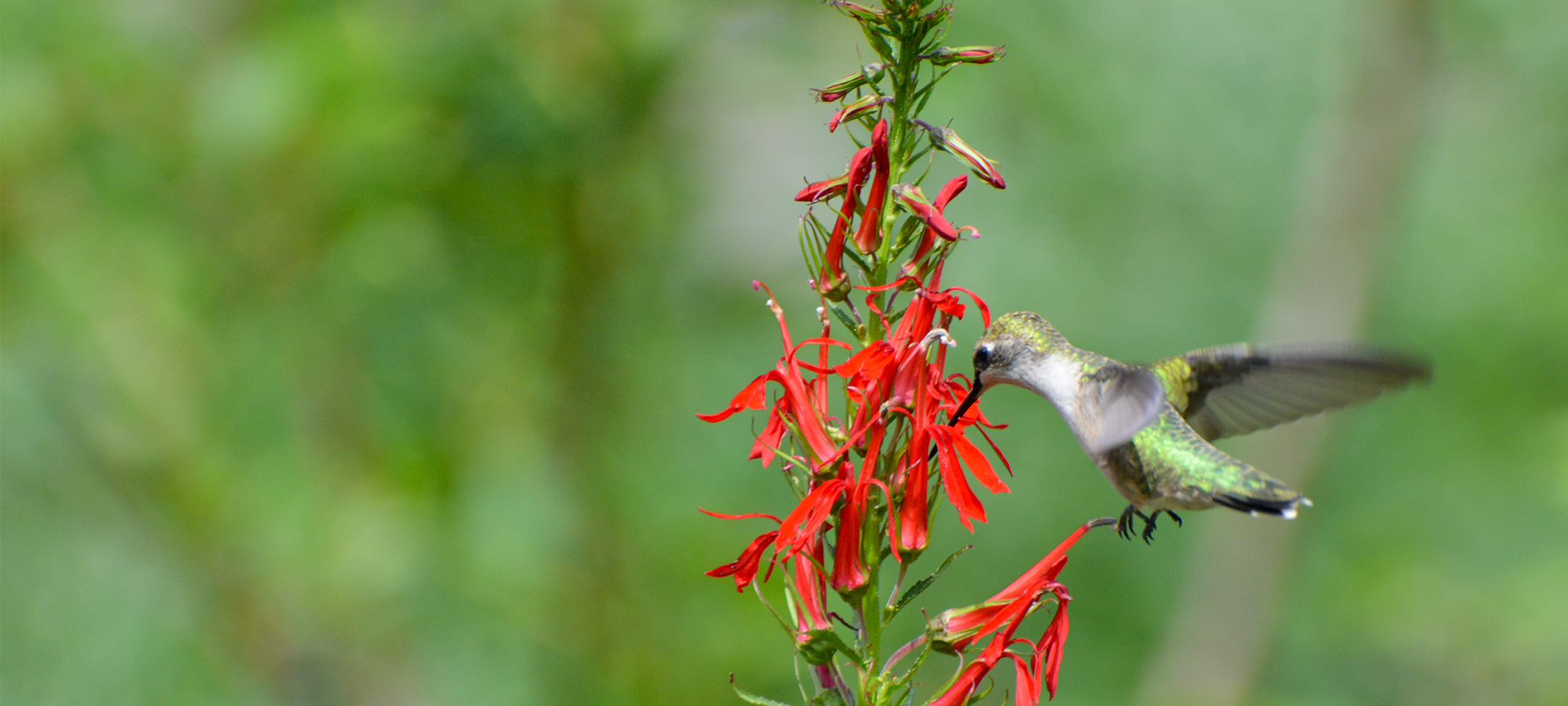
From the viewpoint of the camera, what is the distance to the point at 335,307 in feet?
13.0

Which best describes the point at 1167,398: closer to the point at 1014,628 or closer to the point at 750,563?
the point at 1014,628

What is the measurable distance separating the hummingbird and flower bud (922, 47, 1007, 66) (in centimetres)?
50

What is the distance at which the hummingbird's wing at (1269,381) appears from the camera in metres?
1.95

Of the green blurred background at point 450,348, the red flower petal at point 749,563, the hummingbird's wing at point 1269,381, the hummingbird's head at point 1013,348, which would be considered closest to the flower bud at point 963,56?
the hummingbird's head at point 1013,348

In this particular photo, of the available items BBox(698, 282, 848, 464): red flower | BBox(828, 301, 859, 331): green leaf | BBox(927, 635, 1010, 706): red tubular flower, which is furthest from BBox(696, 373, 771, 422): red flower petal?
BBox(927, 635, 1010, 706): red tubular flower

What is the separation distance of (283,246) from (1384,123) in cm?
439

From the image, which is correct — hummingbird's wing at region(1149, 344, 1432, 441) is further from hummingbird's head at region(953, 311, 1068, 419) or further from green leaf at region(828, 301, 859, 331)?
green leaf at region(828, 301, 859, 331)

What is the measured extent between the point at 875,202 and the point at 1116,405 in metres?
0.56

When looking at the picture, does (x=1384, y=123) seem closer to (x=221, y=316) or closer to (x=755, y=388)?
(x=755, y=388)

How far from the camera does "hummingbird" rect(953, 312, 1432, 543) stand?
190 cm

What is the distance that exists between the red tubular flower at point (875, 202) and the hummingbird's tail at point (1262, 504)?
2.73 ft

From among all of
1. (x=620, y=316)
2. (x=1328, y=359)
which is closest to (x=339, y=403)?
(x=620, y=316)

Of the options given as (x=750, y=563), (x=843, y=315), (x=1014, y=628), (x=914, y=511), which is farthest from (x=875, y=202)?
(x=1014, y=628)

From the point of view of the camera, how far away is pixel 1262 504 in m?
1.96
